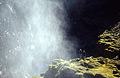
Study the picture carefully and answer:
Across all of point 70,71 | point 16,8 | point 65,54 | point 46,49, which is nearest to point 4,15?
point 16,8

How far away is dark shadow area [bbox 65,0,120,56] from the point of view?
5066 centimetres

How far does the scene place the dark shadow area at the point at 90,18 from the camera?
166 feet

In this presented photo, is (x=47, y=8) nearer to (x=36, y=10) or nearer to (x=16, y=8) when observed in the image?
(x=36, y=10)

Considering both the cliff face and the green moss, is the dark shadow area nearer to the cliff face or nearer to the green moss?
the green moss

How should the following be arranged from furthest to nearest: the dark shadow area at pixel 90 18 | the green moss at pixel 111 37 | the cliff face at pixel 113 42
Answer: the dark shadow area at pixel 90 18
the green moss at pixel 111 37
the cliff face at pixel 113 42

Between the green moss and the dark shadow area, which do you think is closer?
the green moss

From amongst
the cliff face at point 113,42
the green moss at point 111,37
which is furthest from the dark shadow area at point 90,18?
the cliff face at point 113,42

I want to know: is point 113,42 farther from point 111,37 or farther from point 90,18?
point 90,18

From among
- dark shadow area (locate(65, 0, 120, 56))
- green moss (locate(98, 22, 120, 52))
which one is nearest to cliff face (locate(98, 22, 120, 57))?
green moss (locate(98, 22, 120, 52))

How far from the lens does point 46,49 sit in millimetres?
51469

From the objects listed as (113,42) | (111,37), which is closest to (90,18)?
(111,37)

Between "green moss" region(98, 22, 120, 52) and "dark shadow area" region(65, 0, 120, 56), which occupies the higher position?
"dark shadow area" region(65, 0, 120, 56)

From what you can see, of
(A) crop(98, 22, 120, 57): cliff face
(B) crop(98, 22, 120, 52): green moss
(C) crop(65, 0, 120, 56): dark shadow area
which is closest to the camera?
(A) crop(98, 22, 120, 57): cliff face

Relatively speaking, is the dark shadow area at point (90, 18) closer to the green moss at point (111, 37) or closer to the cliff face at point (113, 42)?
the green moss at point (111, 37)
